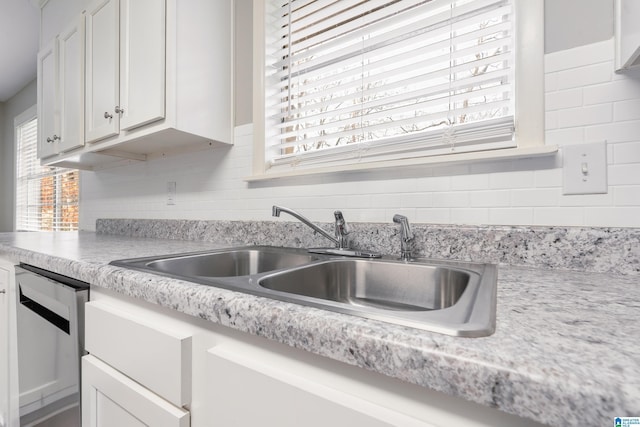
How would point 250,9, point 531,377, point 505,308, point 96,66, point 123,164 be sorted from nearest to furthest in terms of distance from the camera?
point 531,377 → point 505,308 → point 250,9 → point 96,66 → point 123,164

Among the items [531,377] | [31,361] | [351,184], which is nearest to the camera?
[531,377]

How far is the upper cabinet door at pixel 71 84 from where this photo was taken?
70.6 inches

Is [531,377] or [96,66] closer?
[531,377]

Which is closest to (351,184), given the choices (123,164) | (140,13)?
(140,13)

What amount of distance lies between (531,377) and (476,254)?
0.69 m

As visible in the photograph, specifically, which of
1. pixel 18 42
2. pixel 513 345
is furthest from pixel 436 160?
pixel 18 42

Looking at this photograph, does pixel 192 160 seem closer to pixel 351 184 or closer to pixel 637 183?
pixel 351 184

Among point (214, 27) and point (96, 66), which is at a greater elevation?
point (214, 27)

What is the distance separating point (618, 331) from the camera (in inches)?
15.1

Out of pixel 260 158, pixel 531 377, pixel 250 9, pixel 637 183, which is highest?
pixel 250 9

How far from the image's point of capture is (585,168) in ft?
2.74

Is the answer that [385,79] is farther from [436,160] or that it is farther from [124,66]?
[124,66]

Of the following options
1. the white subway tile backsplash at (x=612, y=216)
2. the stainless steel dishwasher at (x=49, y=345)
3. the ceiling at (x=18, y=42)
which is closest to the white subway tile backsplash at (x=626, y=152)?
the white subway tile backsplash at (x=612, y=216)

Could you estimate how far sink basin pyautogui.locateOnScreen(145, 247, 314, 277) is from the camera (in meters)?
1.11
